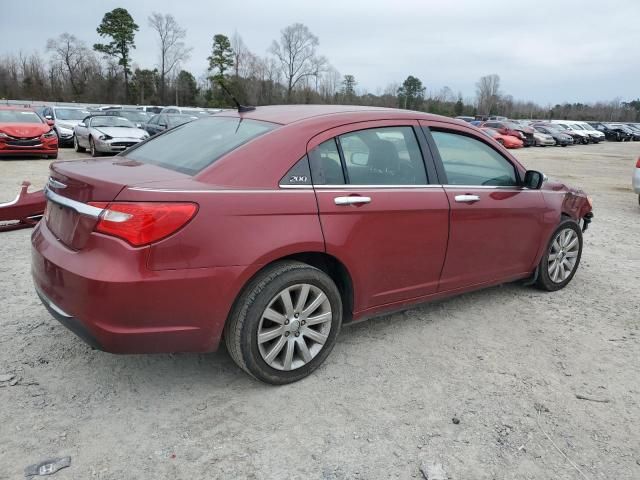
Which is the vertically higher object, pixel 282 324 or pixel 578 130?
pixel 578 130

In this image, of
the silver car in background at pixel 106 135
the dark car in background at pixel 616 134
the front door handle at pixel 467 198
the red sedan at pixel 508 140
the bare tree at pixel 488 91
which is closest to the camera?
the front door handle at pixel 467 198

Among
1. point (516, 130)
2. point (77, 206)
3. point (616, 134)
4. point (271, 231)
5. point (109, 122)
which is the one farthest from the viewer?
point (616, 134)

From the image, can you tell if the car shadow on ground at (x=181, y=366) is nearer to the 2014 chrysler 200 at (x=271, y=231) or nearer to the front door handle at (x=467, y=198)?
the 2014 chrysler 200 at (x=271, y=231)

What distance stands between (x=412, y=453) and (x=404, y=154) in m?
1.95

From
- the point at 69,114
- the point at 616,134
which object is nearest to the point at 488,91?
the point at 616,134

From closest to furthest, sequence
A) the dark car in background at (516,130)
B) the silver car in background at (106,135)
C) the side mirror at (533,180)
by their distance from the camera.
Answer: the side mirror at (533,180)
the silver car in background at (106,135)
the dark car in background at (516,130)

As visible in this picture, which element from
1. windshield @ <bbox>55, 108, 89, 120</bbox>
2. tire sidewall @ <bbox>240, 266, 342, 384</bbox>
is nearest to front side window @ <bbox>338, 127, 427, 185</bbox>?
tire sidewall @ <bbox>240, 266, 342, 384</bbox>

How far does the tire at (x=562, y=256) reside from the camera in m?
4.70

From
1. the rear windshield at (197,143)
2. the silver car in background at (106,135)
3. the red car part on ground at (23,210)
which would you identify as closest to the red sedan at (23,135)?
the silver car in background at (106,135)

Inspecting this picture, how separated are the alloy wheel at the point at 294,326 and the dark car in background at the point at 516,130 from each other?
106ft

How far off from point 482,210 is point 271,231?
183cm

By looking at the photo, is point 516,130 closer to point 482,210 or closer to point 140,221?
point 482,210

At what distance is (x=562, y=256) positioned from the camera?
4871 mm

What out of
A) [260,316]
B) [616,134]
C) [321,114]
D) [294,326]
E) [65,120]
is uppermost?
[321,114]
